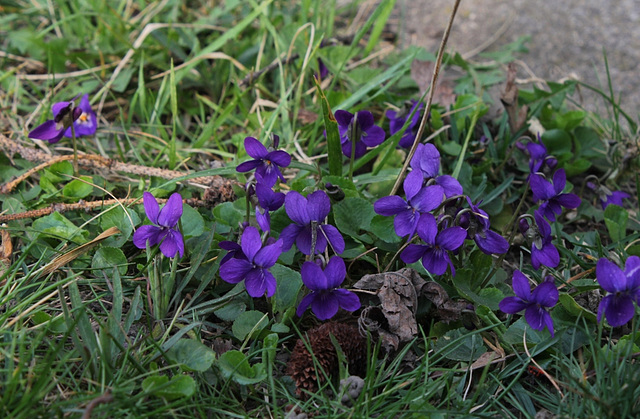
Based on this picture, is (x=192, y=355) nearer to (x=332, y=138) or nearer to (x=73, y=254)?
(x=73, y=254)

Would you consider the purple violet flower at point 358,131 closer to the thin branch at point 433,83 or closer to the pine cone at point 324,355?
the thin branch at point 433,83

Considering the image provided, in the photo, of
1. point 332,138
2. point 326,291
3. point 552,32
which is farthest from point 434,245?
point 552,32

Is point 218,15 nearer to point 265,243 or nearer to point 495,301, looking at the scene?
point 265,243

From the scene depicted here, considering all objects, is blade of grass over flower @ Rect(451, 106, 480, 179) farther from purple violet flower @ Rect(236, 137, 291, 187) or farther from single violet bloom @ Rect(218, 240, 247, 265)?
single violet bloom @ Rect(218, 240, 247, 265)

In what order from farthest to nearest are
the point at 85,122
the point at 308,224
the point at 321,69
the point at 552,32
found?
the point at 552,32 < the point at 321,69 < the point at 85,122 < the point at 308,224

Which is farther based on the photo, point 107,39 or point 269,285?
point 107,39

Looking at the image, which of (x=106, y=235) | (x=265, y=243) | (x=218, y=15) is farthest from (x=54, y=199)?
(x=218, y=15)
